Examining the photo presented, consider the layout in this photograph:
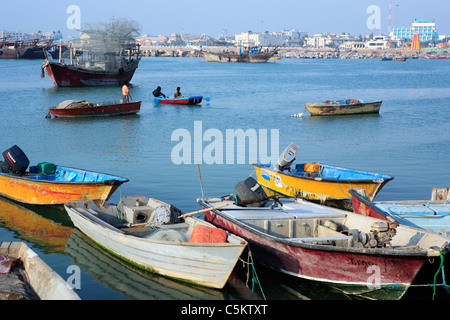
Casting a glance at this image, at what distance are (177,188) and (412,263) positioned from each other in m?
8.73

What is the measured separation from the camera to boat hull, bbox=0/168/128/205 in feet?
44.9

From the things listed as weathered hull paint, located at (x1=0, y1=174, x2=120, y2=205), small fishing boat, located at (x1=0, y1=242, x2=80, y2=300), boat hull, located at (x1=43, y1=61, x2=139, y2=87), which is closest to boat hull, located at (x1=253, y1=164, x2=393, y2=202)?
weathered hull paint, located at (x1=0, y1=174, x2=120, y2=205)

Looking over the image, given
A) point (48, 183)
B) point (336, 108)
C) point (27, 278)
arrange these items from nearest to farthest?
point (27, 278), point (48, 183), point (336, 108)

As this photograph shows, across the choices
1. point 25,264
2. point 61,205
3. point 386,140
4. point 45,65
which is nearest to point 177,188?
point 61,205

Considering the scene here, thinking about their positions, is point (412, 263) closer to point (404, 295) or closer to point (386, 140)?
point (404, 295)

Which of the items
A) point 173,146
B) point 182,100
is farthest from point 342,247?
point 182,100

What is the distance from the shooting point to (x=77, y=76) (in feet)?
163

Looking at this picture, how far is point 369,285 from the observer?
925 cm

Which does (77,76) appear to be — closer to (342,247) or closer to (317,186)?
(317,186)

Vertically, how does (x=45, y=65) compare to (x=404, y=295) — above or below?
above

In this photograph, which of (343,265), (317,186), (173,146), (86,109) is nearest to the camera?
(343,265)

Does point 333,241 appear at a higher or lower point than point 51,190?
lower

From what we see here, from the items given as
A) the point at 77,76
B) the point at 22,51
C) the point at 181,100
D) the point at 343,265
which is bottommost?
the point at 343,265

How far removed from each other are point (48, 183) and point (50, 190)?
8.6 inches
